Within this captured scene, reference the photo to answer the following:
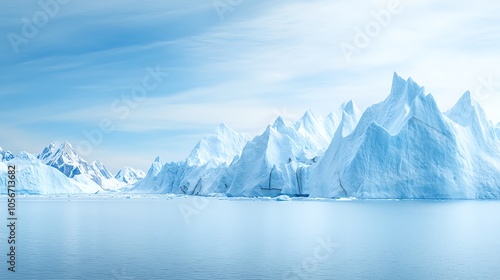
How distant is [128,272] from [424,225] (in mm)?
21507

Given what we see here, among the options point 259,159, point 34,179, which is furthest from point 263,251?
point 34,179

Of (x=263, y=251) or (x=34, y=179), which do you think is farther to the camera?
(x=34, y=179)

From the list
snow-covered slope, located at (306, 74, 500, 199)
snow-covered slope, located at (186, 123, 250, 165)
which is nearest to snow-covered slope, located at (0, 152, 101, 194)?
snow-covered slope, located at (186, 123, 250, 165)

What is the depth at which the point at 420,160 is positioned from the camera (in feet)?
205

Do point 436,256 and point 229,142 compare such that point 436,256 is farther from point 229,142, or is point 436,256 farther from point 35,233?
point 229,142

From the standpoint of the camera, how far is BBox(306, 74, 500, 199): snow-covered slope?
61.8 metres

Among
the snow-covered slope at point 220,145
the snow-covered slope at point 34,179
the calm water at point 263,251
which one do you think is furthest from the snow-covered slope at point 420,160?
the snow-covered slope at point 34,179

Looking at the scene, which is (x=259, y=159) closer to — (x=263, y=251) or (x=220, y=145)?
(x=220, y=145)

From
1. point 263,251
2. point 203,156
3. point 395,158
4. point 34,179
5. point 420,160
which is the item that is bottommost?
point 263,251

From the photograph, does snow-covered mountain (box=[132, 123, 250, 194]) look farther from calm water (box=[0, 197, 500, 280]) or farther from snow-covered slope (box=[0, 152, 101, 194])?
calm water (box=[0, 197, 500, 280])

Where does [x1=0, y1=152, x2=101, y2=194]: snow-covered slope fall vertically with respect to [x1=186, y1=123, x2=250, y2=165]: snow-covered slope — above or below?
below

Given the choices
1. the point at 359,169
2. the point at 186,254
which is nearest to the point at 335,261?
the point at 186,254

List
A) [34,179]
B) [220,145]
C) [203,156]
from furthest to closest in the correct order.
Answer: [220,145] < [203,156] < [34,179]

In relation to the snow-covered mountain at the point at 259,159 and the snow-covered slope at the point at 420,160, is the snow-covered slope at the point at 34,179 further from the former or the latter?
the snow-covered slope at the point at 420,160
